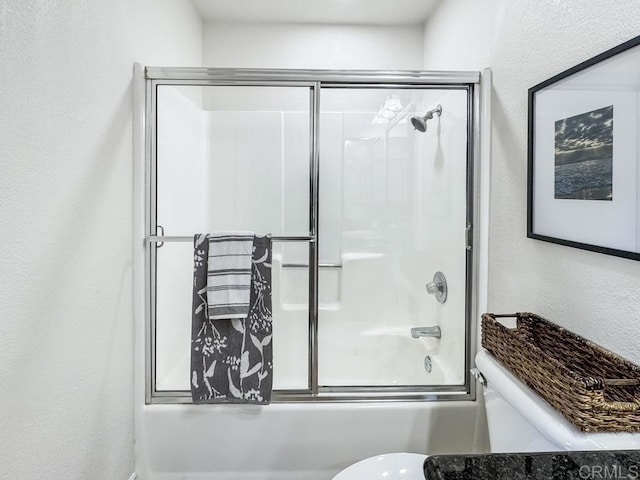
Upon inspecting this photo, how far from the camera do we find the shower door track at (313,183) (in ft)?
6.27

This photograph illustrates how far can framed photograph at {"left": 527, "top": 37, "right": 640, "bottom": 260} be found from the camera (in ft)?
3.45

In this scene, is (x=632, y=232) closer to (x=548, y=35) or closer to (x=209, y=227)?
(x=548, y=35)

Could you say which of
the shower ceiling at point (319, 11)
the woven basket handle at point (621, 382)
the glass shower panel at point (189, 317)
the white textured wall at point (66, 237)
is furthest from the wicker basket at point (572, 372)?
the shower ceiling at point (319, 11)

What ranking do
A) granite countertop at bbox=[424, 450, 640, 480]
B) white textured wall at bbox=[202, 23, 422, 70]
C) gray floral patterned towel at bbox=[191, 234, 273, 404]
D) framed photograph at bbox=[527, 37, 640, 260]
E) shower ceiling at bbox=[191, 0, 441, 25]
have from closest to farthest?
granite countertop at bbox=[424, 450, 640, 480] < framed photograph at bbox=[527, 37, 640, 260] < gray floral patterned towel at bbox=[191, 234, 273, 404] < shower ceiling at bbox=[191, 0, 441, 25] < white textured wall at bbox=[202, 23, 422, 70]

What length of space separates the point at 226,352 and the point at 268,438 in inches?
16.4

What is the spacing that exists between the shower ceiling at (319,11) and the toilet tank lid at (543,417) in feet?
7.39

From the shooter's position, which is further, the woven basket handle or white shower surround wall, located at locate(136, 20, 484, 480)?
white shower surround wall, located at locate(136, 20, 484, 480)

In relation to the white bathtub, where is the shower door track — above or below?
above

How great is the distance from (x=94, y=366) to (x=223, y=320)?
1.64 feet

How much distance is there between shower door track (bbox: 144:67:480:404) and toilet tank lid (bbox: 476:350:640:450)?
647mm

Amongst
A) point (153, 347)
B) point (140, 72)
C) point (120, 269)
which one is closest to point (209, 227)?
point (120, 269)

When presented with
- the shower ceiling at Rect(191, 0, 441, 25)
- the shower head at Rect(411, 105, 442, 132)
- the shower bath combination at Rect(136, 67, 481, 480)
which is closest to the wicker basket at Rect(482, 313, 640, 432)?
the shower bath combination at Rect(136, 67, 481, 480)

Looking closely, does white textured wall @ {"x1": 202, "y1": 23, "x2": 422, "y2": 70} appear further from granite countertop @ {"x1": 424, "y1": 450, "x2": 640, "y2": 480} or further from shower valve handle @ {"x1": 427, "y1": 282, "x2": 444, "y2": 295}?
granite countertop @ {"x1": 424, "y1": 450, "x2": 640, "y2": 480}

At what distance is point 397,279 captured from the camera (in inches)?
86.0
